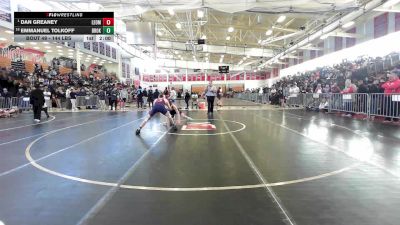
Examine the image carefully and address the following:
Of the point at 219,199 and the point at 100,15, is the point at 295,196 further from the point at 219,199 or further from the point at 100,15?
the point at 100,15

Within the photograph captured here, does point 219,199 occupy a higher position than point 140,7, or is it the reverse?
point 140,7

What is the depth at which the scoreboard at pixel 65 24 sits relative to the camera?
47.3ft

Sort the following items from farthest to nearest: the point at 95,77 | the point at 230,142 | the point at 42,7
Result: the point at 95,77
the point at 42,7
the point at 230,142

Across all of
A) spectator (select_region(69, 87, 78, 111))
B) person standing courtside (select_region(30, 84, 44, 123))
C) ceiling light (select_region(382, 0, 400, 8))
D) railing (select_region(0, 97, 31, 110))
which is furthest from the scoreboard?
ceiling light (select_region(382, 0, 400, 8))

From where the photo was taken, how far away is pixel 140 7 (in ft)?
47.9

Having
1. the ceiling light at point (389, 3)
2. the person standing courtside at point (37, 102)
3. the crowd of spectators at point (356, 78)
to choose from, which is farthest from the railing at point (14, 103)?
the ceiling light at point (389, 3)

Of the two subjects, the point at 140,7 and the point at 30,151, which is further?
the point at 140,7

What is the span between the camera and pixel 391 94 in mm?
12883

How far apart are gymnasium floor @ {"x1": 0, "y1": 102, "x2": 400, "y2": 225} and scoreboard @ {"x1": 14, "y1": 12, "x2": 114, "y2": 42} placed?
6827 millimetres

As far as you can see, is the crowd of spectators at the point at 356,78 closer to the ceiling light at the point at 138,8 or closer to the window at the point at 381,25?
the window at the point at 381,25

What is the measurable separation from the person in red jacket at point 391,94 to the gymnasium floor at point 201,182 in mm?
4525

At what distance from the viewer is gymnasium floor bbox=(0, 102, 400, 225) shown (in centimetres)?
358

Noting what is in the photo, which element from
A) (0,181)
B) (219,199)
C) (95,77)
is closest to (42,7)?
(95,77)

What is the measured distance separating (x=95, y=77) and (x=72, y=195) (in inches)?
1426
